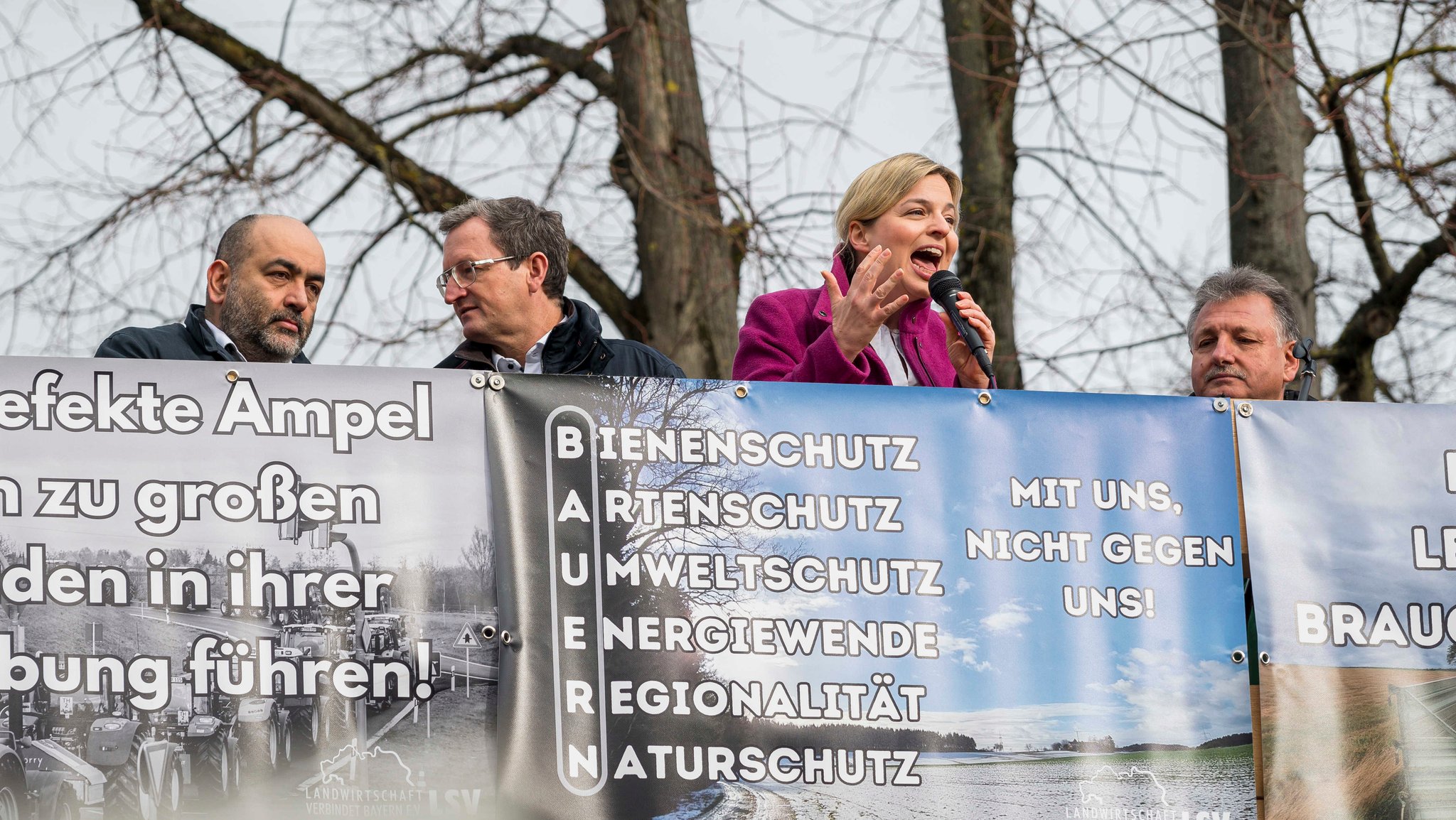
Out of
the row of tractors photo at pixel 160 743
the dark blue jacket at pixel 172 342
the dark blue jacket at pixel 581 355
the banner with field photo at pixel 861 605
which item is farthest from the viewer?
the dark blue jacket at pixel 581 355

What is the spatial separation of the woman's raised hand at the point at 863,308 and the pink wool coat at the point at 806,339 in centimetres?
8

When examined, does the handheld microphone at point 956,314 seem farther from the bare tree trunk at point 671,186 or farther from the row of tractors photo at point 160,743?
the bare tree trunk at point 671,186

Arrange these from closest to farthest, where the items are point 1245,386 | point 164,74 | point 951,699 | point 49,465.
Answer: point 49,465 → point 951,699 → point 1245,386 → point 164,74

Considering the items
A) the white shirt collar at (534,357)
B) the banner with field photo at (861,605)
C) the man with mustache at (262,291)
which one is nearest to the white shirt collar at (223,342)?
the man with mustache at (262,291)

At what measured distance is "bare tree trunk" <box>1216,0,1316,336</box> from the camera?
26.2 ft

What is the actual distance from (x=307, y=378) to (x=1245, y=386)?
2.42 meters

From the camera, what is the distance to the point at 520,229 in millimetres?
4621

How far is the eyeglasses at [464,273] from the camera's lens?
4.52 metres

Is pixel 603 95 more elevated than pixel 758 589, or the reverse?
pixel 603 95

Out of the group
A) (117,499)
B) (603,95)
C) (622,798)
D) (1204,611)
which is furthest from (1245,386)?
(603,95)

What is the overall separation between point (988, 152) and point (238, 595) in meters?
6.68

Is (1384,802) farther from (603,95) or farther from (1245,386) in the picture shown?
(603,95)

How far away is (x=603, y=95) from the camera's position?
8.80 metres

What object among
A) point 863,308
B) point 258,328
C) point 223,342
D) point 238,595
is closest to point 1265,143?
point 863,308
